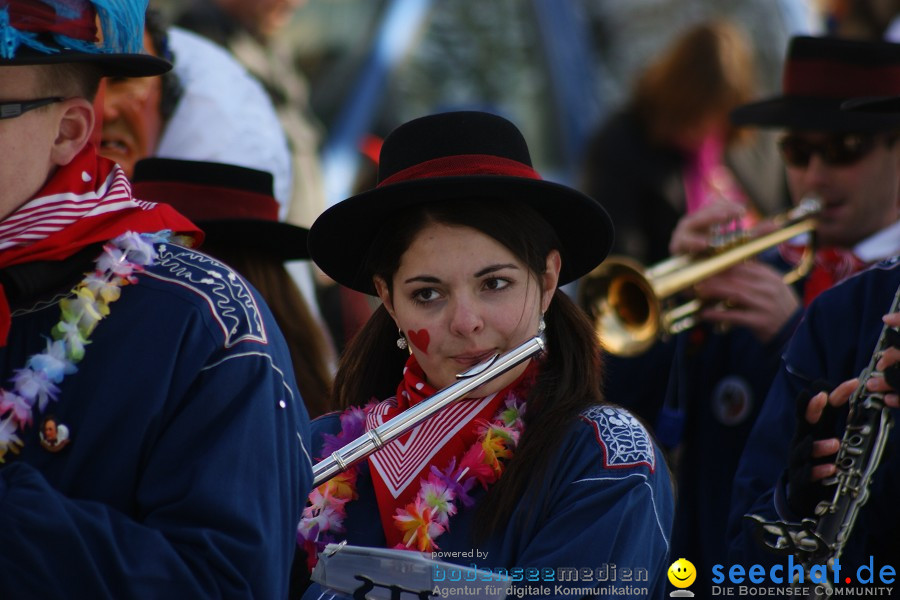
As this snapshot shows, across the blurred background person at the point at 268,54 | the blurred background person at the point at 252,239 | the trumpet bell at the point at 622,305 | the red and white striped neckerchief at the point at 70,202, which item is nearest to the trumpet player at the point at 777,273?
the trumpet bell at the point at 622,305

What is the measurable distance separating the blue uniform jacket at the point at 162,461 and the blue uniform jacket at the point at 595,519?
0.64 metres

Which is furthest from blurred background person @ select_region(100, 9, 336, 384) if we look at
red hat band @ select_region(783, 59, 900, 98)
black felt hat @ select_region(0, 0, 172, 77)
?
red hat band @ select_region(783, 59, 900, 98)

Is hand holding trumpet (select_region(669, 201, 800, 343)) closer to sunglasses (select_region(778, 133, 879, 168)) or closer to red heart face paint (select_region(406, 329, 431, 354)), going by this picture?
sunglasses (select_region(778, 133, 879, 168))

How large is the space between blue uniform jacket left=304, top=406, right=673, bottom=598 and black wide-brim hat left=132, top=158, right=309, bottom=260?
1.27 metres

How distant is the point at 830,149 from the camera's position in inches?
174

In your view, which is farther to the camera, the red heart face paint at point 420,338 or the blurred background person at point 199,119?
the blurred background person at point 199,119

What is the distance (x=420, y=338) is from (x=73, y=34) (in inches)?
44.7

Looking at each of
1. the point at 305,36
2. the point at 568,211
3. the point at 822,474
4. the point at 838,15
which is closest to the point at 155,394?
the point at 568,211

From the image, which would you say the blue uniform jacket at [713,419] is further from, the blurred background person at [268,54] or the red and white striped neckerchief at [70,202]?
the red and white striped neckerchief at [70,202]

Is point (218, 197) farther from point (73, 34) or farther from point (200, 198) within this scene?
point (73, 34)

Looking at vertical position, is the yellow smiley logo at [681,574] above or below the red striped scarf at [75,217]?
below

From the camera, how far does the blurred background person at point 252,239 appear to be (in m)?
3.93

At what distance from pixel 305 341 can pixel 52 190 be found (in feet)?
5.71

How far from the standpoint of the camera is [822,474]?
3.17 meters
